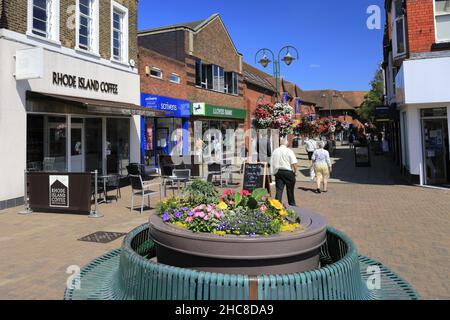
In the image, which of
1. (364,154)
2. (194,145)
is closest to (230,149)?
(194,145)

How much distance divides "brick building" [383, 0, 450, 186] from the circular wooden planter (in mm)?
10729

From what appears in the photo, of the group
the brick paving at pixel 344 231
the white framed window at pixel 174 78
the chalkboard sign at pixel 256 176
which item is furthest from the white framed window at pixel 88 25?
the chalkboard sign at pixel 256 176

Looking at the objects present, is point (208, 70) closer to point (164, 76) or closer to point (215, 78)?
point (215, 78)

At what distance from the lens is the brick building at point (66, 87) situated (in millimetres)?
9977

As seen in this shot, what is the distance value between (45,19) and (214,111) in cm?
1292

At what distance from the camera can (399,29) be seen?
14602mm

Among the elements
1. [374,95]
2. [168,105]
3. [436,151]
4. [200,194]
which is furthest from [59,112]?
[374,95]

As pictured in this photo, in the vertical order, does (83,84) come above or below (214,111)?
below

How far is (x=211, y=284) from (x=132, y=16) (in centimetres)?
1540

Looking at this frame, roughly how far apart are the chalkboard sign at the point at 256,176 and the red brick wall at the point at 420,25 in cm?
686

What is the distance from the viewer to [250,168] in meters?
11.3

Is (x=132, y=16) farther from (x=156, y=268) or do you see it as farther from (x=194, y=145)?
(x=156, y=268)
